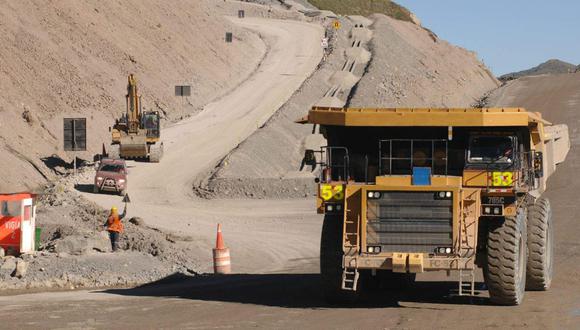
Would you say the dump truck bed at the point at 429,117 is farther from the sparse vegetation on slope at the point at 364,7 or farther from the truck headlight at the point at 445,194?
the sparse vegetation on slope at the point at 364,7

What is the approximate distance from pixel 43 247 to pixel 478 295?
12.9 meters

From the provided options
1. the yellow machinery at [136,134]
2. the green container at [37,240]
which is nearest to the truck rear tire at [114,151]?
the yellow machinery at [136,134]

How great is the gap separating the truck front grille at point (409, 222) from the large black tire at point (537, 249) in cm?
333

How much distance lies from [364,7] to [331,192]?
13515cm

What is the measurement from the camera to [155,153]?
55938 millimetres

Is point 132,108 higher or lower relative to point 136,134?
higher

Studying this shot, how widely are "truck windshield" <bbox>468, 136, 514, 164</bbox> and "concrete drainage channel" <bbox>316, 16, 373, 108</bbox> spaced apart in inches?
1829

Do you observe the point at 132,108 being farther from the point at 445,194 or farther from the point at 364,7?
the point at 364,7

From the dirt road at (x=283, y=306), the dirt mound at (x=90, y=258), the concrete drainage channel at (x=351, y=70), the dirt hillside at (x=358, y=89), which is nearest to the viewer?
the dirt road at (x=283, y=306)

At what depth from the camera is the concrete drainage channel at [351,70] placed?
69.8m

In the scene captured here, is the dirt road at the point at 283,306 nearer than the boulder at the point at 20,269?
Yes

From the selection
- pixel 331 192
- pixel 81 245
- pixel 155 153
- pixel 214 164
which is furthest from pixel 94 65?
pixel 331 192

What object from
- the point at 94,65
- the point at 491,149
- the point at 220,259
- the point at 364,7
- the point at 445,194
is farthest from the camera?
the point at 364,7

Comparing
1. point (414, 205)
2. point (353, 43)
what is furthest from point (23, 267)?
point (353, 43)
